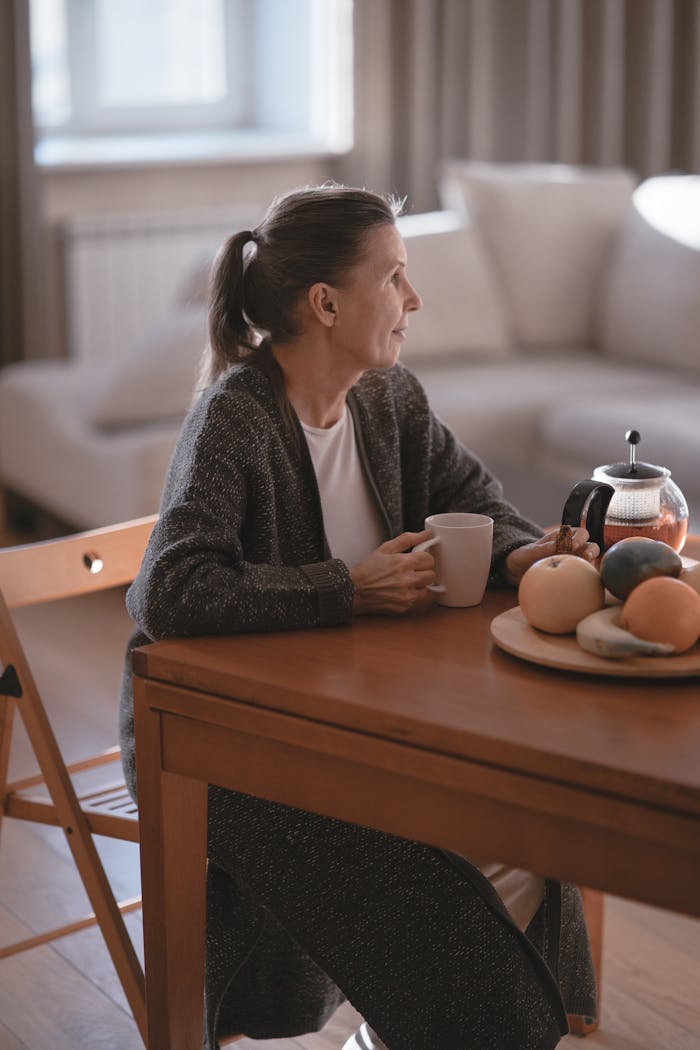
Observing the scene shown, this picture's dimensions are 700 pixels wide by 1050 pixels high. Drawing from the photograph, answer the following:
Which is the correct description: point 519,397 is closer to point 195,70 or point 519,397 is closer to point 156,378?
Result: point 156,378

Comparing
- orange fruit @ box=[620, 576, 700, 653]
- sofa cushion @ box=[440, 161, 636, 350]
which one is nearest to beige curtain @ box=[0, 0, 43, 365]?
sofa cushion @ box=[440, 161, 636, 350]

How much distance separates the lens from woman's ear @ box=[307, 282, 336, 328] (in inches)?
61.5

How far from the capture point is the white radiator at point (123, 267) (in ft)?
15.4

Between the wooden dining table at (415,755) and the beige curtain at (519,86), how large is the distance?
396cm

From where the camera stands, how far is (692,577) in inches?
50.8

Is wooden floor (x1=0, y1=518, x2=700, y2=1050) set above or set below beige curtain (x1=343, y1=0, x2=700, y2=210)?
below

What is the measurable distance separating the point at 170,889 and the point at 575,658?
1.55 ft

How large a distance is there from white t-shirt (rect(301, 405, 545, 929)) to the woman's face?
0.10 metres

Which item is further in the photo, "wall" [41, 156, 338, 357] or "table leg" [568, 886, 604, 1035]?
"wall" [41, 156, 338, 357]

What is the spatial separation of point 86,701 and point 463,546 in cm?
160

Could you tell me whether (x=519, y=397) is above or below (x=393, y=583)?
below

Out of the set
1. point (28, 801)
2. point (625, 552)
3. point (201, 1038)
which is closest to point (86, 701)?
point (28, 801)

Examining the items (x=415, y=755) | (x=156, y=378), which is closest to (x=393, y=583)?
(x=415, y=755)

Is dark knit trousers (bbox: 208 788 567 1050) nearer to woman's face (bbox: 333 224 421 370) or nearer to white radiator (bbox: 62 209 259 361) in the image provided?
woman's face (bbox: 333 224 421 370)
